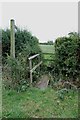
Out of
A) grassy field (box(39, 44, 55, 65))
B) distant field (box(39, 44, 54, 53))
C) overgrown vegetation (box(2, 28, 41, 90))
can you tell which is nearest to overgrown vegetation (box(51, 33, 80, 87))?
overgrown vegetation (box(2, 28, 41, 90))

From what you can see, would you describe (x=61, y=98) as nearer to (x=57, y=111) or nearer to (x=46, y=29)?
(x=57, y=111)

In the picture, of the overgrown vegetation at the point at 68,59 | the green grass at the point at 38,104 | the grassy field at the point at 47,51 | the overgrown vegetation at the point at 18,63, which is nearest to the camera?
the green grass at the point at 38,104

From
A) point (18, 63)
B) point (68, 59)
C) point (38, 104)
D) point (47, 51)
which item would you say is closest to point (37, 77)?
point (18, 63)

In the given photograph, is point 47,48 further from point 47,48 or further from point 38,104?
point 38,104

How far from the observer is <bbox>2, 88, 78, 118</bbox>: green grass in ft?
11.5

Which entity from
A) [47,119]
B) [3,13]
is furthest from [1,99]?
[3,13]

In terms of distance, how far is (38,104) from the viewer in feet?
12.8

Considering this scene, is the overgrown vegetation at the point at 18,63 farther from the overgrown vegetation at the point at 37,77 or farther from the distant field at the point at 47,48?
the distant field at the point at 47,48

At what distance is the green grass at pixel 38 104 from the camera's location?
351cm

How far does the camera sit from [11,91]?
4.55 metres

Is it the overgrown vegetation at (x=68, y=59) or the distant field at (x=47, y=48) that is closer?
the overgrown vegetation at (x=68, y=59)

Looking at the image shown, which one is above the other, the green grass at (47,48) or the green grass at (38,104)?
the green grass at (47,48)

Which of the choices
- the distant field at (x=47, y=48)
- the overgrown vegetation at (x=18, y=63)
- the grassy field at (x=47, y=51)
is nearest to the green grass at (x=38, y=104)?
the overgrown vegetation at (x=18, y=63)

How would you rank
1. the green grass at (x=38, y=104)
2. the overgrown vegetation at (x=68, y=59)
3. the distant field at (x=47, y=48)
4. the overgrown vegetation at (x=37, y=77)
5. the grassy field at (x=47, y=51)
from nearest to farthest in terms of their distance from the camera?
the green grass at (x=38, y=104) < the overgrown vegetation at (x=37, y=77) < the overgrown vegetation at (x=68, y=59) < the grassy field at (x=47, y=51) < the distant field at (x=47, y=48)
